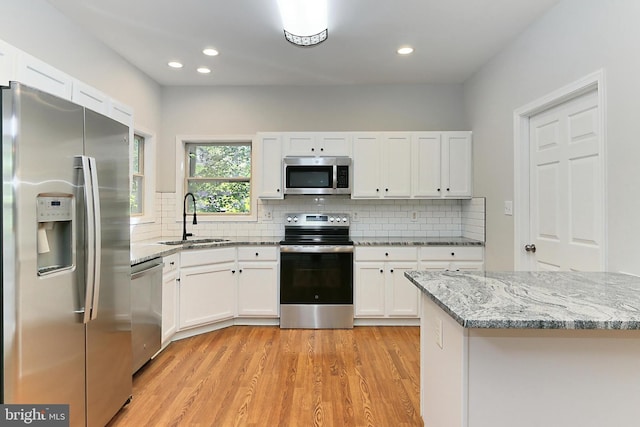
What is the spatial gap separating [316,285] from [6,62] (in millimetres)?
2885

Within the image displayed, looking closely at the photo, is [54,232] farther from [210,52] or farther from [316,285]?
[316,285]

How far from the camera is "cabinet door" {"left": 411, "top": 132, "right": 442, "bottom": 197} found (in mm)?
3914

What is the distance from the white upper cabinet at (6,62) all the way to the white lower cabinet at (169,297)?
5.20ft

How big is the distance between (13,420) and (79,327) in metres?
0.40

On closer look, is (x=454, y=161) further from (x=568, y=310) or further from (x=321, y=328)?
(x=568, y=310)

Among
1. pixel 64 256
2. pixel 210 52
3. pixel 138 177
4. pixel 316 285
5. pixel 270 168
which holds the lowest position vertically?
pixel 316 285

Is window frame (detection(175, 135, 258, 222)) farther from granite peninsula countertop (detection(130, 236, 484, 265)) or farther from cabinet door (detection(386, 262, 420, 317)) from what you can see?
cabinet door (detection(386, 262, 420, 317))

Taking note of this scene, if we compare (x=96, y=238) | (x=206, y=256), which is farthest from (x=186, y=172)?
(x=96, y=238)

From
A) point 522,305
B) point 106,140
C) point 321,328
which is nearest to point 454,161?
point 321,328

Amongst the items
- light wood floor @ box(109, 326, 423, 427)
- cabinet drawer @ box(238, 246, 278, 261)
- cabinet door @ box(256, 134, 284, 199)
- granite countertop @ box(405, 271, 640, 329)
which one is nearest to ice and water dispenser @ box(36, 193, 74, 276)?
light wood floor @ box(109, 326, 423, 427)

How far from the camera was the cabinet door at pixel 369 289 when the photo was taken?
367 centimetres

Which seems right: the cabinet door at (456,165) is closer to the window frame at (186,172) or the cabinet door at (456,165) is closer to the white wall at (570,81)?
the white wall at (570,81)

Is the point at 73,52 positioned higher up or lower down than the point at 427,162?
higher up

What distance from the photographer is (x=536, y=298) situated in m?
1.36
